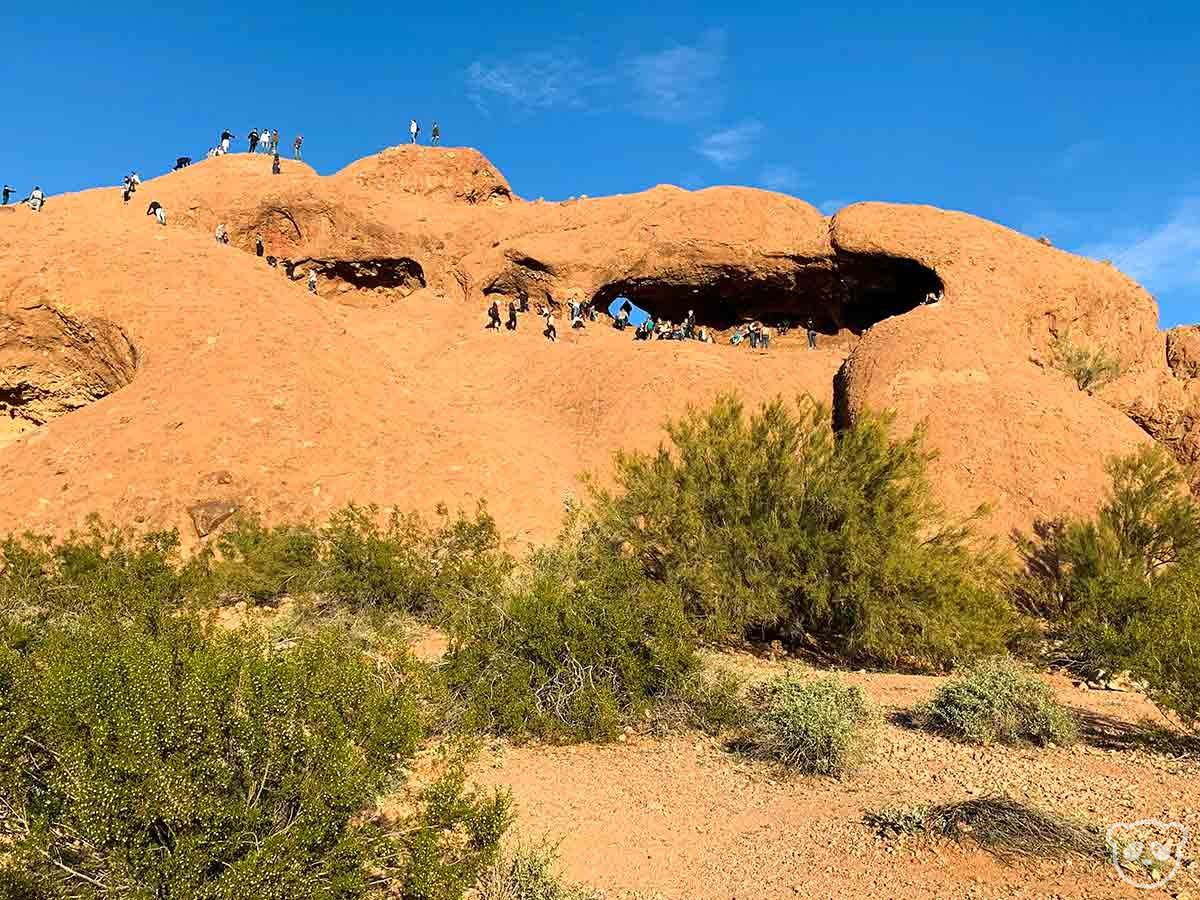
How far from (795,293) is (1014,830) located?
29051 millimetres

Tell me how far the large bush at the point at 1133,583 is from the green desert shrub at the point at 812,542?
1513 millimetres

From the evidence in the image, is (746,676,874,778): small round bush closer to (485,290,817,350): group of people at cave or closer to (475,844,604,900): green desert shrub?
(475,844,604,900): green desert shrub

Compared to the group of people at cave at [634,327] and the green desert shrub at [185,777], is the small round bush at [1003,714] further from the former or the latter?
the group of people at cave at [634,327]

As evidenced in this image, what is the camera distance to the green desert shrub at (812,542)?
531 inches

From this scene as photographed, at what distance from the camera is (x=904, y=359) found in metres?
24.0

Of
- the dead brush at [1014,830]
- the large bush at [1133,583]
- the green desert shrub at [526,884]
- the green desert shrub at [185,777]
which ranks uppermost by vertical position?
the large bush at [1133,583]

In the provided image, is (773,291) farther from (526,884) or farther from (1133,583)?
(526,884)

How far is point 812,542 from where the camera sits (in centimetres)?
1433

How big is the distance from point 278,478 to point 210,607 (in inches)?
195

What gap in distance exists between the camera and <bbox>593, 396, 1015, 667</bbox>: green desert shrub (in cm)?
1350

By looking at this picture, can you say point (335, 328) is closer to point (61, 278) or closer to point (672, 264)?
point (61, 278)

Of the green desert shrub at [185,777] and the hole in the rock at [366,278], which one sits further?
the hole in the rock at [366,278]

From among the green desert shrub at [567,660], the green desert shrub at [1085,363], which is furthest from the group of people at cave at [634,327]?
the green desert shrub at [567,660]

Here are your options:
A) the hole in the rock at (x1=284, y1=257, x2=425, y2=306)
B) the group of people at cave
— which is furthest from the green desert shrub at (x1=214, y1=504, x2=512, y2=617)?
the hole in the rock at (x1=284, y1=257, x2=425, y2=306)
